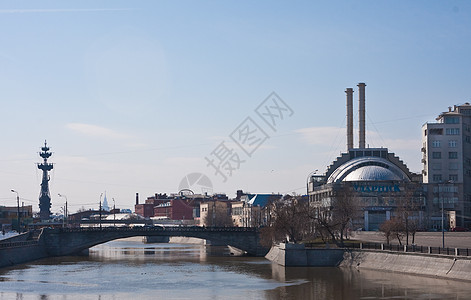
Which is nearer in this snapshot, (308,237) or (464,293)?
(464,293)

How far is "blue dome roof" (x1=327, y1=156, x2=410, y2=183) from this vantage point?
180m

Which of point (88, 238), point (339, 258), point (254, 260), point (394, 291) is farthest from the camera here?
point (88, 238)

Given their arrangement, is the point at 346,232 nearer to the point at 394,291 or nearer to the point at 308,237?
the point at 308,237

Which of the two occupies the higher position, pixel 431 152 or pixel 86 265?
pixel 431 152

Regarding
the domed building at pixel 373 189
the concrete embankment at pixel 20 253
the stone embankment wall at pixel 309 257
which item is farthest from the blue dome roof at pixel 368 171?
the concrete embankment at pixel 20 253

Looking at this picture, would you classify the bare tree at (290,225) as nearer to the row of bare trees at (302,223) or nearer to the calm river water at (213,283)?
the row of bare trees at (302,223)

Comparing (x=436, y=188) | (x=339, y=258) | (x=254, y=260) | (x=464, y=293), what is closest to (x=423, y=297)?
(x=464, y=293)

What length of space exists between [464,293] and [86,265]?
67501 millimetres

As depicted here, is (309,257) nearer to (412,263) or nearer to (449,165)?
(412,263)

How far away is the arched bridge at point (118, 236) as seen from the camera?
474 ft

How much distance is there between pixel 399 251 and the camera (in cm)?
9488

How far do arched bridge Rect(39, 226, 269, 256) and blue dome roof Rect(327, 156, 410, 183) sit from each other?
147 feet

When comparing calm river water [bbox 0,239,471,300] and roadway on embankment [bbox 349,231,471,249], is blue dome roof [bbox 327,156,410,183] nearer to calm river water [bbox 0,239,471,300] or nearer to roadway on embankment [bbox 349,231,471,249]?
roadway on embankment [bbox 349,231,471,249]

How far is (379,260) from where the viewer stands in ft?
321
